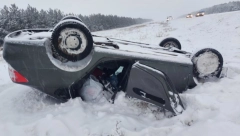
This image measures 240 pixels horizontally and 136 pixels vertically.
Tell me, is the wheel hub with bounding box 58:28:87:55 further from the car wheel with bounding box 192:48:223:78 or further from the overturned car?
the car wheel with bounding box 192:48:223:78

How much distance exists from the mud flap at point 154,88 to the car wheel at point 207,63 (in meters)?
0.96

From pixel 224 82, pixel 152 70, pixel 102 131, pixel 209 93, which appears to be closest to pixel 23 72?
pixel 102 131

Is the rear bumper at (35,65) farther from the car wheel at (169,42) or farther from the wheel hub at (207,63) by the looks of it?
the car wheel at (169,42)

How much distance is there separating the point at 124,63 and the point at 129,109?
794 mm

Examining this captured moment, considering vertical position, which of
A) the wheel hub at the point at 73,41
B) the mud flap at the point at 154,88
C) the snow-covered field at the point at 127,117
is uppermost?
the wheel hub at the point at 73,41

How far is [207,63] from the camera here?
11.2 ft

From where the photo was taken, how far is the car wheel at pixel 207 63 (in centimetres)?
334

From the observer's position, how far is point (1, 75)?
5484mm

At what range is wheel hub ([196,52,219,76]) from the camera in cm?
334

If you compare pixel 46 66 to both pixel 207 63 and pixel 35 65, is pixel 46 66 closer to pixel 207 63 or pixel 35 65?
pixel 35 65

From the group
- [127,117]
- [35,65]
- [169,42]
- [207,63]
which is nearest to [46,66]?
[35,65]

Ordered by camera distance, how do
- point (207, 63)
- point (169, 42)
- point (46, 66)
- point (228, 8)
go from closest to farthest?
point (46, 66)
point (207, 63)
point (169, 42)
point (228, 8)

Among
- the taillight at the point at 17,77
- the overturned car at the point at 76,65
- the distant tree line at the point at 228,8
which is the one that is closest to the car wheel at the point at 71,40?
the overturned car at the point at 76,65

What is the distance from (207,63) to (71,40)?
7.44 feet
